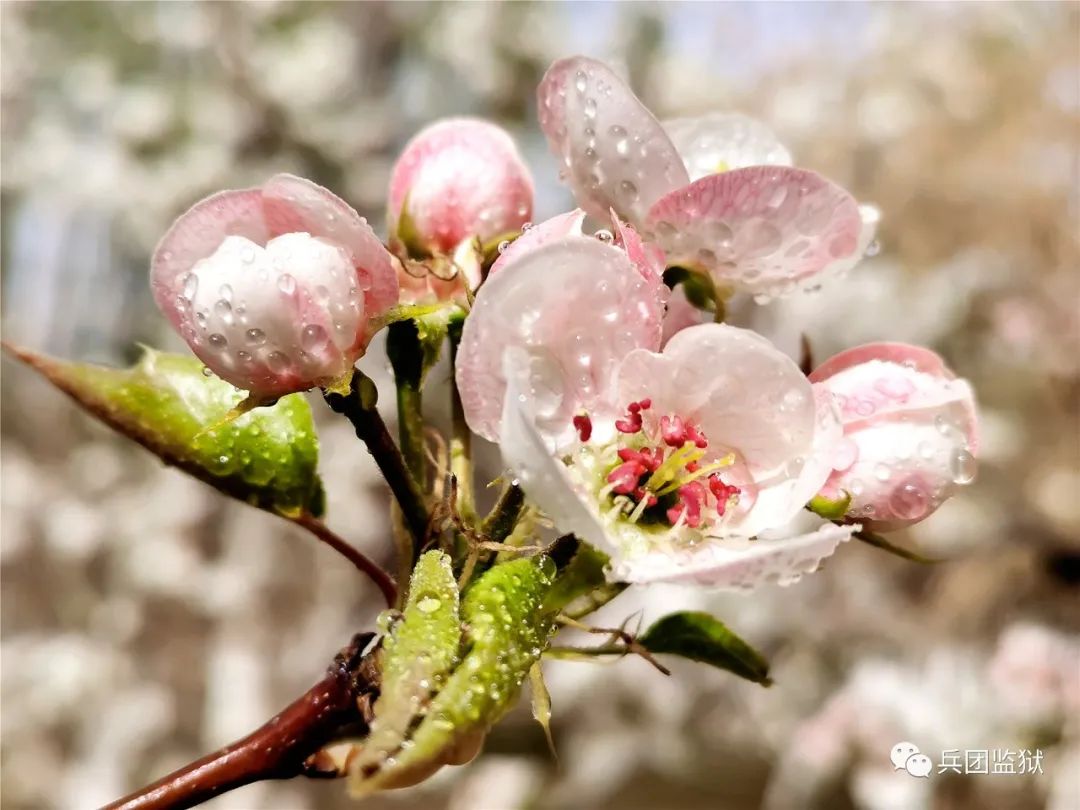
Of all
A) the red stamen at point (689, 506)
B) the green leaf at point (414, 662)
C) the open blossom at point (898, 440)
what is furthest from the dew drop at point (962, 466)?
the green leaf at point (414, 662)

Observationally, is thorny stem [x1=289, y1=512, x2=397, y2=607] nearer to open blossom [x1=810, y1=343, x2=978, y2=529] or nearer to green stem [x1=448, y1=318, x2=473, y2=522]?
green stem [x1=448, y1=318, x2=473, y2=522]

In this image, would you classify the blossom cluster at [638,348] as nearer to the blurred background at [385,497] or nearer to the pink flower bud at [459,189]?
the pink flower bud at [459,189]

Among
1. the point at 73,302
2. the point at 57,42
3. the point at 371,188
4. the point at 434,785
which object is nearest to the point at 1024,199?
the point at 371,188

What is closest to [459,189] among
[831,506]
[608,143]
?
[608,143]

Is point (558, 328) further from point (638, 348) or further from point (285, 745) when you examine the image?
point (285, 745)

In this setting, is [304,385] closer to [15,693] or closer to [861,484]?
[861,484]
